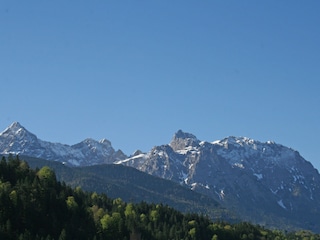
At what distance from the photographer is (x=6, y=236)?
196 m

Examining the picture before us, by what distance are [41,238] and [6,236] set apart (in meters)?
10.4

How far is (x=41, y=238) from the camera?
194 meters
